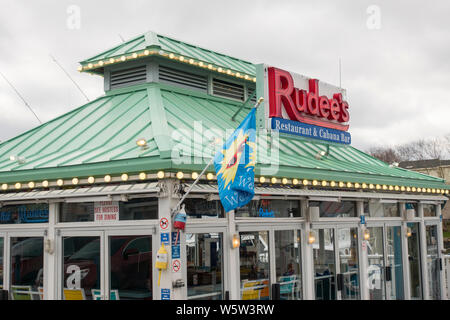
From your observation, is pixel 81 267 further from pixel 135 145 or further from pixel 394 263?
pixel 394 263

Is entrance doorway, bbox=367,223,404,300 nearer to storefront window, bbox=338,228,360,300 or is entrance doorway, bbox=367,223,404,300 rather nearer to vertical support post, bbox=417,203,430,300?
storefront window, bbox=338,228,360,300

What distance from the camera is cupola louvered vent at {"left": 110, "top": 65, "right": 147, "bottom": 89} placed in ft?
41.9

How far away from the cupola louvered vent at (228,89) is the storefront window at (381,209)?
169 inches

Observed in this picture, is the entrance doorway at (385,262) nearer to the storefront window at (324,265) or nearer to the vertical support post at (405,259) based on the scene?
the vertical support post at (405,259)

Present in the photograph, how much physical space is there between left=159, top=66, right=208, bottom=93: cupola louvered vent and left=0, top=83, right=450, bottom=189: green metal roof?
8.8 inches

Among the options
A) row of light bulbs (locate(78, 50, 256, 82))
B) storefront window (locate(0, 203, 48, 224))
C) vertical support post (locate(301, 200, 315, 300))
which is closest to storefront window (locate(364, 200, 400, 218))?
vertical support post (locate(301, 200, 315, 300))

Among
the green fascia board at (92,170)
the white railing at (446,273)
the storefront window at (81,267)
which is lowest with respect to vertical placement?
the white railing at (446,273)

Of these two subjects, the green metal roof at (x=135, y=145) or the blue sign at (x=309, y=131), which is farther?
the blue sign at (x=309, y=131)

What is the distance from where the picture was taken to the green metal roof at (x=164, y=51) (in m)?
12.8

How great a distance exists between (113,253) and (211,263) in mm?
1698

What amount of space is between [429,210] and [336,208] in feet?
15.4

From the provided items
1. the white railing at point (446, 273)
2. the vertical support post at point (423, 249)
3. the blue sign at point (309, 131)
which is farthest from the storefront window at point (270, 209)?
the white railing at point (446, 273)

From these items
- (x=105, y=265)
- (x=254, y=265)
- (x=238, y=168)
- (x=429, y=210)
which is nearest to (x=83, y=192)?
(x=105, y=265)

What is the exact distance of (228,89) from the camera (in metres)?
14.4
